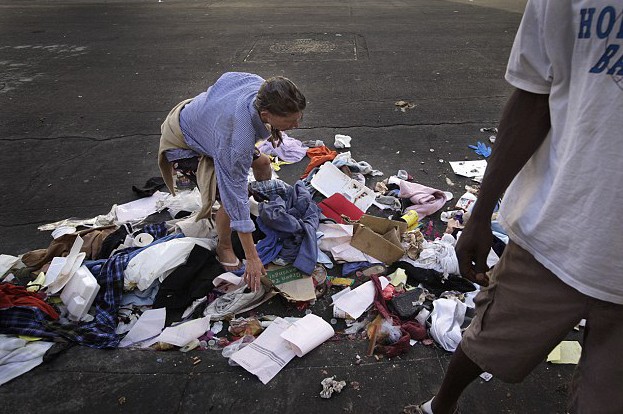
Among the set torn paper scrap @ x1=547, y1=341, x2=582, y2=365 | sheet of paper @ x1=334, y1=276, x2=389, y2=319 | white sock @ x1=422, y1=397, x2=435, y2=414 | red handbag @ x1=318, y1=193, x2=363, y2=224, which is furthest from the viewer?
red handbag @ x1=318, y1=193, x2=363, y2=224

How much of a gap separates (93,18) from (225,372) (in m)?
10.9

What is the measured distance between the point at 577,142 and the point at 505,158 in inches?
10.1

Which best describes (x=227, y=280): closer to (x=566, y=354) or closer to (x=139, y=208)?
(x=139, y=208)

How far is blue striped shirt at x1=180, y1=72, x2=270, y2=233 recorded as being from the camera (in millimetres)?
2352

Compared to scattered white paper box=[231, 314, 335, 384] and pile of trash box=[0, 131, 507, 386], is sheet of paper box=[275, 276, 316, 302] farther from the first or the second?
scattered white paper box=[231, 314, 335, 384]

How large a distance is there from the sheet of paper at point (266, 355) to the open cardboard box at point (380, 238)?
33.8 inches

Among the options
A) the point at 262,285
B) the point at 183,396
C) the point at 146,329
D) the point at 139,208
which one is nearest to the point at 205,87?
the point at 139,208

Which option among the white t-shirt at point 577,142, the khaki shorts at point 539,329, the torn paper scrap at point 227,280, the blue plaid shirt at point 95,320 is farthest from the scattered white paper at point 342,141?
the white t-shirt at point 577,142

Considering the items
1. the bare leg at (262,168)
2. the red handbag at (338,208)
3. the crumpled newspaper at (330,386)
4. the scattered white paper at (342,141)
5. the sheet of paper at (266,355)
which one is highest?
the bare leg at (262,168)

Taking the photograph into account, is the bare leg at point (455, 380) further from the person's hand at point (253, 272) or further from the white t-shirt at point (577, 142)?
the person's hand at point (253, 272)

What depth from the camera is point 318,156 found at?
420 centimetres

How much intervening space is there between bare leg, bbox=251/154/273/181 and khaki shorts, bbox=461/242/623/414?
2232 millimetres

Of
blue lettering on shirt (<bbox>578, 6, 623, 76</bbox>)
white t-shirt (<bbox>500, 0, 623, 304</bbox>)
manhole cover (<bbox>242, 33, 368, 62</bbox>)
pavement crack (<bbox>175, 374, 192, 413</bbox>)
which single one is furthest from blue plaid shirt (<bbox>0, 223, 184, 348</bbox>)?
manhole cover (<bbox>242, 33, 368, 62</bbox>)

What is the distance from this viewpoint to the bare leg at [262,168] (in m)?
3.45
